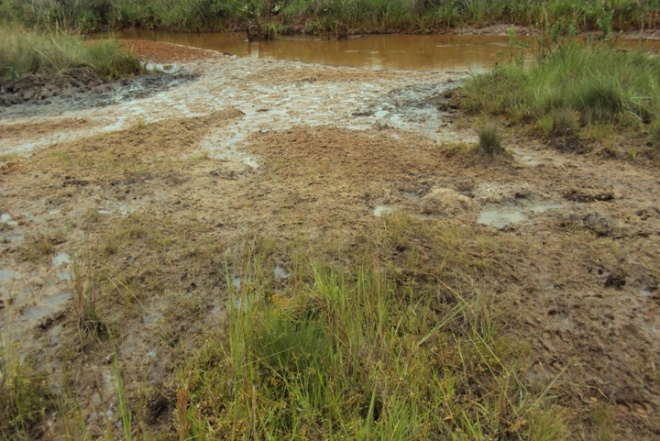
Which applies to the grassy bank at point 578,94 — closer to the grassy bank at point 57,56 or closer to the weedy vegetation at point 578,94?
the weedy vegetation at point 578,94

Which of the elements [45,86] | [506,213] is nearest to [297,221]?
[506,213]

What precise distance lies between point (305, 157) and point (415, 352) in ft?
9.78

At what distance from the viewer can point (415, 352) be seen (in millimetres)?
2566

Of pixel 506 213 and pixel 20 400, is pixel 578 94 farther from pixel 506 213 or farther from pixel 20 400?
pixel 20 400

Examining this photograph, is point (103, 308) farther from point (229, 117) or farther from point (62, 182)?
point (229, 117)

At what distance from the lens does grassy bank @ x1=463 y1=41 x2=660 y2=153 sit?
5.37 meters

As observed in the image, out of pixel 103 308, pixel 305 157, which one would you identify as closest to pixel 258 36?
pixel 305 157

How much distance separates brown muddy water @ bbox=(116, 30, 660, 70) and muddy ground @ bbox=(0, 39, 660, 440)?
389cm

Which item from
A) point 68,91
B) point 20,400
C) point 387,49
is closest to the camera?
point 20,400

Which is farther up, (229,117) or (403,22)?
(403,22)

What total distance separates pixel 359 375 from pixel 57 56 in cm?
870

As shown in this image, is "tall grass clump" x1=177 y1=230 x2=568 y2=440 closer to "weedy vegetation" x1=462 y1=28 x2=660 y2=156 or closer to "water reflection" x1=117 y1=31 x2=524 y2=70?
"weedy vegetation" x1=462 y1=28 x2=660 y2=156

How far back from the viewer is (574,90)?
5.70 meters

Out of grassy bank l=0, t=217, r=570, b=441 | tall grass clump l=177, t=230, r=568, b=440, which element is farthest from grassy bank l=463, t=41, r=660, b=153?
tall grass clump l=177, t=230, r=568, b=440
